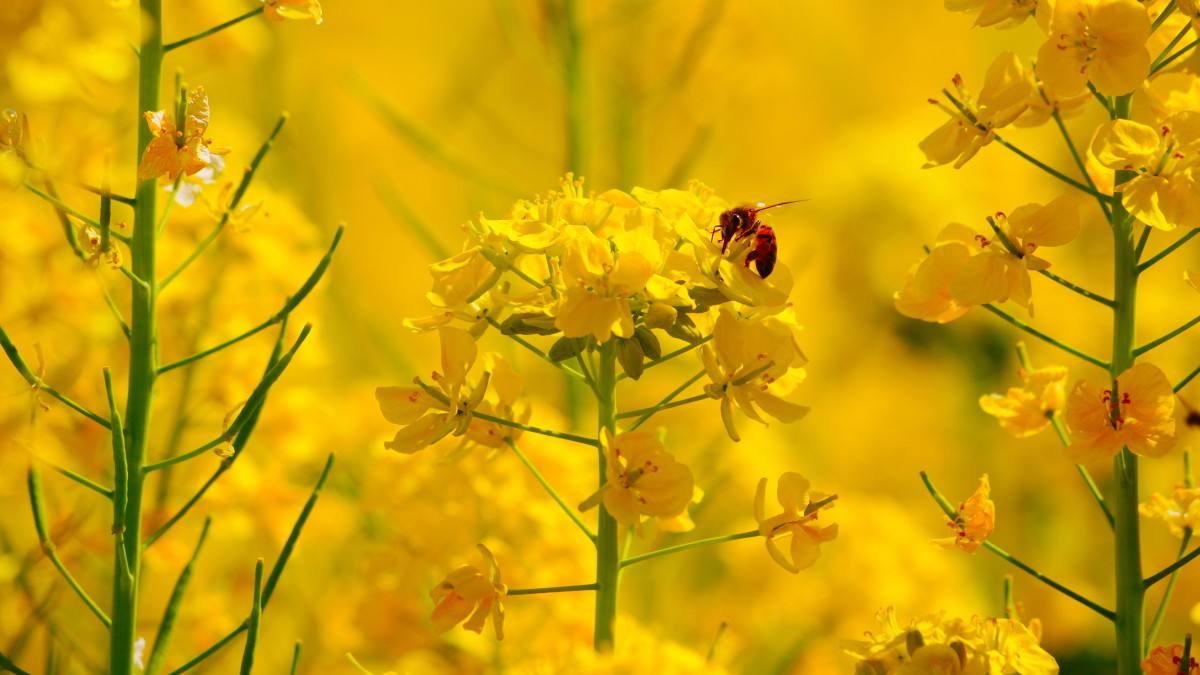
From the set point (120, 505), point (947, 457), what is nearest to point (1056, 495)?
point (947, 457)

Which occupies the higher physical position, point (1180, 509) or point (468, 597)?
point (468, 597)

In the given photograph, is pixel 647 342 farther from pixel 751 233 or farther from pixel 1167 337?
pixel 1167 337

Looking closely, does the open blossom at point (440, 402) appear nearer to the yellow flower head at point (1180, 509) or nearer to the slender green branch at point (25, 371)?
the slender green branch at point (25, 371)

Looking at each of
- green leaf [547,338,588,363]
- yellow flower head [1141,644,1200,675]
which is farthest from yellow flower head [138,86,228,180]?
yellow flower head [1141,644,1200,675]

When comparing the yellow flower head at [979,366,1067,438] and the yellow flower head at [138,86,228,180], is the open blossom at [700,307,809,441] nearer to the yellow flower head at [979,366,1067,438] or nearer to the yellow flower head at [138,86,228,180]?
the yellow flower head at [979,366,1067,438]

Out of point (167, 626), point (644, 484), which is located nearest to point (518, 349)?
point (167, 626)

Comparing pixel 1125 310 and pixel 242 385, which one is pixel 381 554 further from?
pixel 1125 310

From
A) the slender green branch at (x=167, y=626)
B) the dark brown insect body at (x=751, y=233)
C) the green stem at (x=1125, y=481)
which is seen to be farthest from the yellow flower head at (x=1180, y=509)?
the slender green branch at (x=167, y=626)
